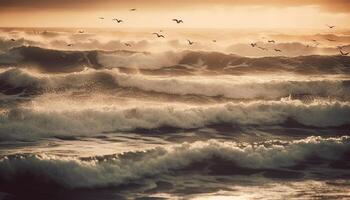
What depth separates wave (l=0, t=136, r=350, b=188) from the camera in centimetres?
1449

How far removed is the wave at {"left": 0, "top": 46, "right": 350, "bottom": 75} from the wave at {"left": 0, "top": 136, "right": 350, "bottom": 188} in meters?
21.6

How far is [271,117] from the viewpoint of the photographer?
24172 mm

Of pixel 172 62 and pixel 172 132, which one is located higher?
pixel 172 62

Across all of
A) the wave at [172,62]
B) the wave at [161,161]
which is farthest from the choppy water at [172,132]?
the wave at [172,62]

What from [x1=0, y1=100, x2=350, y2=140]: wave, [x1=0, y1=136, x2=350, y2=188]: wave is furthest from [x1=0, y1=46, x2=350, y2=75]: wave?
[x1=0, y1=136, x2=350, y2=188]: wave

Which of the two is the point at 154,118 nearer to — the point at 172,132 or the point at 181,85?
the point at 172,132

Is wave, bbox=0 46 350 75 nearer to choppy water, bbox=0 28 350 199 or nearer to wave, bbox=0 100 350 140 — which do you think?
choppy water, bbox=0 28 350 199

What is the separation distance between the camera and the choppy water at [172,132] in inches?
563

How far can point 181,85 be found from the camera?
3159cm

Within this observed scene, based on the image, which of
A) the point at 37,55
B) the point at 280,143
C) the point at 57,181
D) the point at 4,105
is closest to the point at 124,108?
the point at 4,105

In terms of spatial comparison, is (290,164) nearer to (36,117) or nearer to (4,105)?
(36,117)

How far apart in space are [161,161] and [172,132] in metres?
5.74

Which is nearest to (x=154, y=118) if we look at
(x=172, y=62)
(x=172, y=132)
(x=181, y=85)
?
(x=172, y=132)

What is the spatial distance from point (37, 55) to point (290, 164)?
99.9 feet
